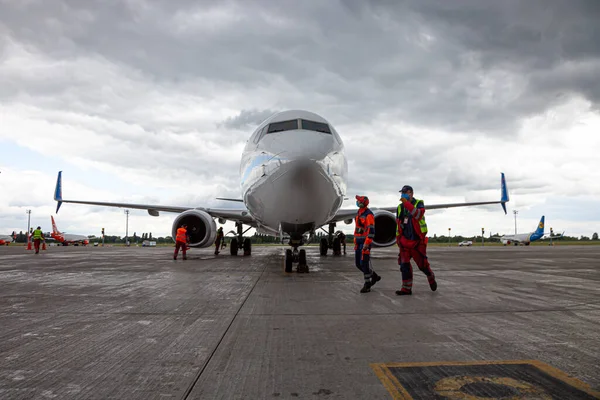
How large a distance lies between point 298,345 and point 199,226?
467 inches

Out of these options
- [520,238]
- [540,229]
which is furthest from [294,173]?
[520,238]

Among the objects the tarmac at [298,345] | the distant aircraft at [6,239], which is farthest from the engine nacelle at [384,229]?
the distant aircraft at [6,239]

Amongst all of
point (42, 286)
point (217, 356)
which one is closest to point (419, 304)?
point (217, 356)

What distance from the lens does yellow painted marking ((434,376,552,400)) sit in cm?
205

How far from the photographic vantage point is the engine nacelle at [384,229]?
13.1 meters

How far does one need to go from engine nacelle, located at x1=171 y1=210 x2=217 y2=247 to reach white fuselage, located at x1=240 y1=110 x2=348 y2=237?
4.59 m

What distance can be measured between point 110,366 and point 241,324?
140 cm

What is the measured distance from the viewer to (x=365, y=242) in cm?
626

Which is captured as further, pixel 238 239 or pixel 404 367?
pixel 238 239

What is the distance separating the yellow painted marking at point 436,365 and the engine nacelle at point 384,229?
34.5 feet

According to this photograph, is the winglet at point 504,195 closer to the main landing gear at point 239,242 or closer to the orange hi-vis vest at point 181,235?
the main landing gear at point 239,242

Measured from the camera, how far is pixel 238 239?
17.5 m

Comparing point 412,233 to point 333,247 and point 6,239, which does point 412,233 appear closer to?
point 333,247

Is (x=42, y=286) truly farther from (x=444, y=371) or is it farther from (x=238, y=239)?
(x=238, y=239)
